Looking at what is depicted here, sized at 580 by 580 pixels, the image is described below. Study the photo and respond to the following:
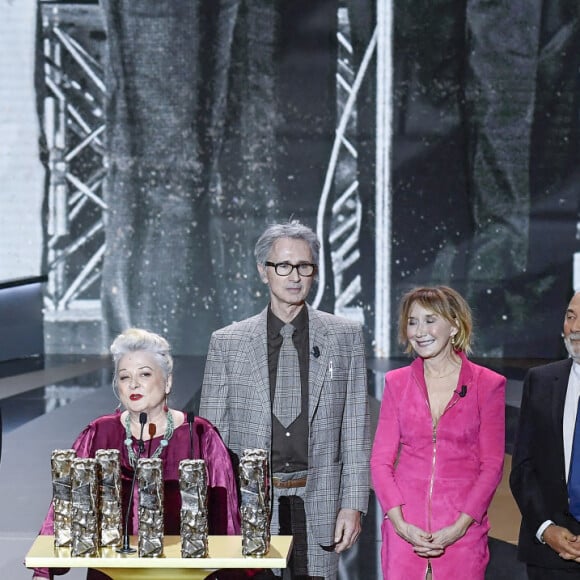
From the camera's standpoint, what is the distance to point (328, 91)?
11.1 m

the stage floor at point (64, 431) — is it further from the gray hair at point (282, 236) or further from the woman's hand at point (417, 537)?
the gray hair at point (282, 236)

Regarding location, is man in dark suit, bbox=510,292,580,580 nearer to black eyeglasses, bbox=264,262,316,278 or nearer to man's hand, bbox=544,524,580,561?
man's hand, bbox=544,524,580,561

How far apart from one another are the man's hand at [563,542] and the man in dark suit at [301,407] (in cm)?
57

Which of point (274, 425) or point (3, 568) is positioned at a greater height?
point (274, 425)

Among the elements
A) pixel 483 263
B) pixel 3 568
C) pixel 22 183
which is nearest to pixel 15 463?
pixel 3 568

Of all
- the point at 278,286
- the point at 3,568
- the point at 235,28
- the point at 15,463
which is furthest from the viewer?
the point at 235,28

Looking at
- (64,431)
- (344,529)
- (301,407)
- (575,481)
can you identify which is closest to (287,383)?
(301,407)

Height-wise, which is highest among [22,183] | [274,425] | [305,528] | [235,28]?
[235,28]

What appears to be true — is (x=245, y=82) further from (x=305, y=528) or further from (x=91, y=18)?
(x=305, y=528)

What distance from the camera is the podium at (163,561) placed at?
2379mm

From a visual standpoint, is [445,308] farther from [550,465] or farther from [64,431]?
[64,431]

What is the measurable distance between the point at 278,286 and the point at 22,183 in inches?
350

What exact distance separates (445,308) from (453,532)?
0.67 metres

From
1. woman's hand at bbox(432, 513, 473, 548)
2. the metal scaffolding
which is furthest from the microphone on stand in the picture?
the metal scaffolding
